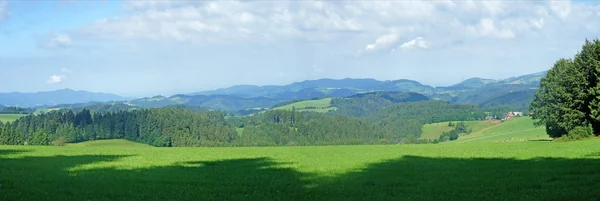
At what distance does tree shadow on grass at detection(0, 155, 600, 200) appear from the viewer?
18.0 m

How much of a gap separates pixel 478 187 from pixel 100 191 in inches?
609

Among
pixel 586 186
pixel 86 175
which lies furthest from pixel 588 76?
pixel 86 175

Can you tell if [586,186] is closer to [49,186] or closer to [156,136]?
[49,186]

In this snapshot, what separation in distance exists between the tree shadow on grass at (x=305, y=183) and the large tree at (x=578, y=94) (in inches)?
1402

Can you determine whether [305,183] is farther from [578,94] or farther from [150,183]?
[578,94]

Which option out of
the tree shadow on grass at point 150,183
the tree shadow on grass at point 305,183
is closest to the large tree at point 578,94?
the tree shadow on grass at point 305,183

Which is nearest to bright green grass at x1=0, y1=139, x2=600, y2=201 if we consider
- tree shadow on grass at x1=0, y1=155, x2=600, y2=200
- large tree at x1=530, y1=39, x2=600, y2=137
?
tree shadow on grass at x1=0, y1=155, x2=600, y2=200

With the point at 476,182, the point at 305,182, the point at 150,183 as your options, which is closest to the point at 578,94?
the point at 476,182

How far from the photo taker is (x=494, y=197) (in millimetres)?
17250

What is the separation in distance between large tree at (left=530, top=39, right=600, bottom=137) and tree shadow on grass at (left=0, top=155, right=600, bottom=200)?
35617mm

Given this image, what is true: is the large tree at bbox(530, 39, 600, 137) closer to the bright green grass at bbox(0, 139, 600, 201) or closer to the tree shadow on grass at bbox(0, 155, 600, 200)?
the bright green grass at bbox(0, 139, 600, 201)

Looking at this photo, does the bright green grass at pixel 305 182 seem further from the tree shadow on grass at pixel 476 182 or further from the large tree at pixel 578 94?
the large tree at pixel 578 94

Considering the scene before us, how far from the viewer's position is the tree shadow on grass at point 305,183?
18.0m

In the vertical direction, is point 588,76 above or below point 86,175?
above
